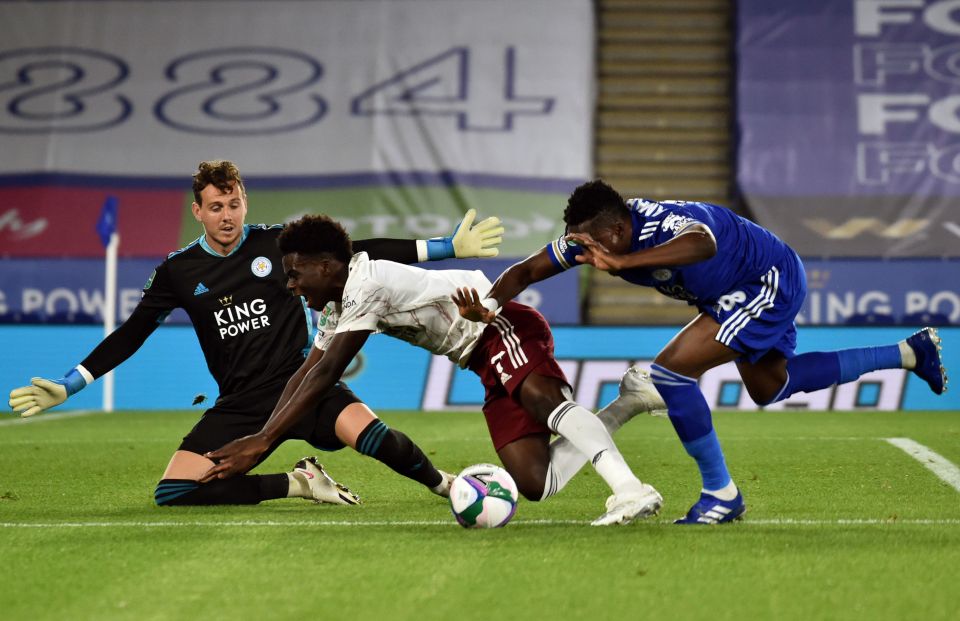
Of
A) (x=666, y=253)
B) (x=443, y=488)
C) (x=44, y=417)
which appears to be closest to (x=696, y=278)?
(x=666, y=253)

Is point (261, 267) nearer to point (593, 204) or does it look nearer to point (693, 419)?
point (593, 204)

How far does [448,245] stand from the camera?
19.5 feet

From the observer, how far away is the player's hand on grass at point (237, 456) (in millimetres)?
4902

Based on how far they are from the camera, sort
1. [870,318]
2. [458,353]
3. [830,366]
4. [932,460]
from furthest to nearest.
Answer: [870,318] < [932,460] < [830,366] < [458,353]

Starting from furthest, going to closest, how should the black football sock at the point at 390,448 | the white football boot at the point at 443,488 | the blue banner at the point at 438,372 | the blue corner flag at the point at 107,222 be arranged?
the blue corner flag at the point at 107,222
the blue banner at the point at 438,372
the white football boot at the point at 443,488
the black football sock at the point at 390,448

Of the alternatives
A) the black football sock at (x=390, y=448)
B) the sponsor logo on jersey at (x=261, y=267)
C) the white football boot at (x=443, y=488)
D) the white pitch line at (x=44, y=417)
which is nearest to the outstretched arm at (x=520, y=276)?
the black football sock at (x=390, y=448)

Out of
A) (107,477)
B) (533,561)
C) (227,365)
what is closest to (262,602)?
(533,561)

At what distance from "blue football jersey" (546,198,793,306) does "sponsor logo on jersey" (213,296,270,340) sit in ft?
5.43

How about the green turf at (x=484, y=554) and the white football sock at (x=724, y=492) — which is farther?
the white football sock at (x=724, y=492)

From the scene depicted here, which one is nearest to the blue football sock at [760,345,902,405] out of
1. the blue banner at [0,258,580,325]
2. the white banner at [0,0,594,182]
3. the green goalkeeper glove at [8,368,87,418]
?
the green goalkeeper glove at [8,368,87,418]

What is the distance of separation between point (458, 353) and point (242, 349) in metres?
1.25

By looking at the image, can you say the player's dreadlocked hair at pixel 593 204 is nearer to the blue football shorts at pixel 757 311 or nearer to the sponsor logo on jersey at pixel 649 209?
the sponsor logo on jersey at pixel 649 209

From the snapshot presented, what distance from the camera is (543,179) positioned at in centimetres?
1598

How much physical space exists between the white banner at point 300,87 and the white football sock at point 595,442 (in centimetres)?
1087
